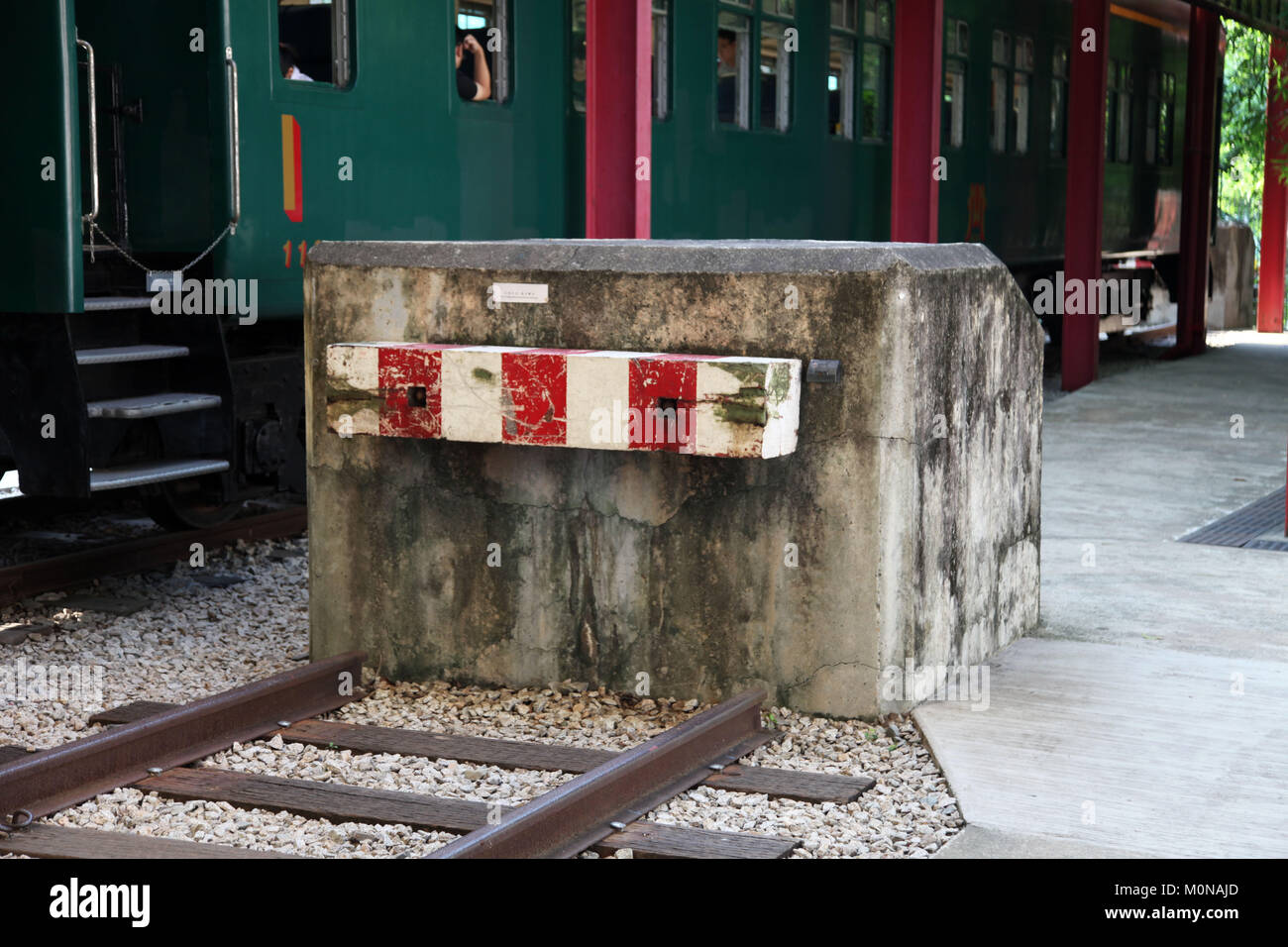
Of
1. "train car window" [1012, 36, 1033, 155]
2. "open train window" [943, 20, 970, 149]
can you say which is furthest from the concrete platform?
"train car window" [1012, 36, 1033, 155]

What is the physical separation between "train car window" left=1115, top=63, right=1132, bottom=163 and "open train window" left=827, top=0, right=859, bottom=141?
743cm

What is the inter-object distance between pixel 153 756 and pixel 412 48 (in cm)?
451

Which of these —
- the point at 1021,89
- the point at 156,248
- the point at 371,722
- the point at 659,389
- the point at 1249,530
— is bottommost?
the point at 371,722

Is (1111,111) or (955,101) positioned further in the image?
(1111,111)

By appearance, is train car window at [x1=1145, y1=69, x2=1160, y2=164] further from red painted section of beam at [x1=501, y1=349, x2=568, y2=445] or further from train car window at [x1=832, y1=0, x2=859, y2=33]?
red painted section of beam at [x1=501, y1=349, x2=568, y2=445]

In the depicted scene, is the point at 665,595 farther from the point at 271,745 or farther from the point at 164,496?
the point at 164,496

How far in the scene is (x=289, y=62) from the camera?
7.72 meters

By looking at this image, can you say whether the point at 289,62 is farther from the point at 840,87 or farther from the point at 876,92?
the point at 876,92

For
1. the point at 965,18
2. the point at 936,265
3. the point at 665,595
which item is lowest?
the point at 665,595

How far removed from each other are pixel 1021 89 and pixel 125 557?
1148 centimetres

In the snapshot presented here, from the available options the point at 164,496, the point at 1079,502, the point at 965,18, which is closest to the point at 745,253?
the point at 164,496

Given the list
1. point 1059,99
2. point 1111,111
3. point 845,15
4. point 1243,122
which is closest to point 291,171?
point 845,15

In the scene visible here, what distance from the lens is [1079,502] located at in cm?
922

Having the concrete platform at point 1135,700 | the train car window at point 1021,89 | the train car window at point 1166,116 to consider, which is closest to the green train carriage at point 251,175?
the concrete platform at point 1135,700
